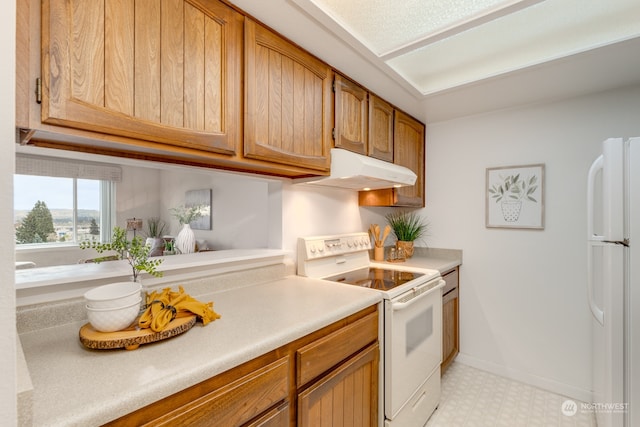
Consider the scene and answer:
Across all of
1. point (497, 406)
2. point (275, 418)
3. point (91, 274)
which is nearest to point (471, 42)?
point (275, 418)

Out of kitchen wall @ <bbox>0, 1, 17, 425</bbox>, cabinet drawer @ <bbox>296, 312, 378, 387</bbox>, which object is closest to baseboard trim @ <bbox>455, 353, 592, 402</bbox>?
cabinet drawer @ <bbox>296, 312, 378, 387</bbox>

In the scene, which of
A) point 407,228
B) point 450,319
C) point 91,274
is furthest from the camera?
point 407,228

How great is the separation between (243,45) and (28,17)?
27.4 inches

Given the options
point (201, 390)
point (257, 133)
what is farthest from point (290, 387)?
point (257, 133)

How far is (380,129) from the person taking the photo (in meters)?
2.12

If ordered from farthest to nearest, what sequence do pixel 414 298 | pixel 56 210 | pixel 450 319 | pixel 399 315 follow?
pixel 56 210
pixel 450 319
pixel 414 298
pixel 399 315

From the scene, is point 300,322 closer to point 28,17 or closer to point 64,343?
point 64,343

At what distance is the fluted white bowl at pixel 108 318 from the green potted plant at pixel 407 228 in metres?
2.13

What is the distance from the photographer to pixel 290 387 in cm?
103

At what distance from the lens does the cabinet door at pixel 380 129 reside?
79.6 inches

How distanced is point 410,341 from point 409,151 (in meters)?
1.55

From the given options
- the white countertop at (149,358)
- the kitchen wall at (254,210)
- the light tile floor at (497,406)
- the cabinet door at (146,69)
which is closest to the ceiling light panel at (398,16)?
the cabinet door at (146,69)

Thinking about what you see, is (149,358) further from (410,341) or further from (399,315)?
(410,341)

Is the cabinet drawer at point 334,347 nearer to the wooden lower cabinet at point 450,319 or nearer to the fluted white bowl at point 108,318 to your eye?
the fluted white bowl at point 108,318
